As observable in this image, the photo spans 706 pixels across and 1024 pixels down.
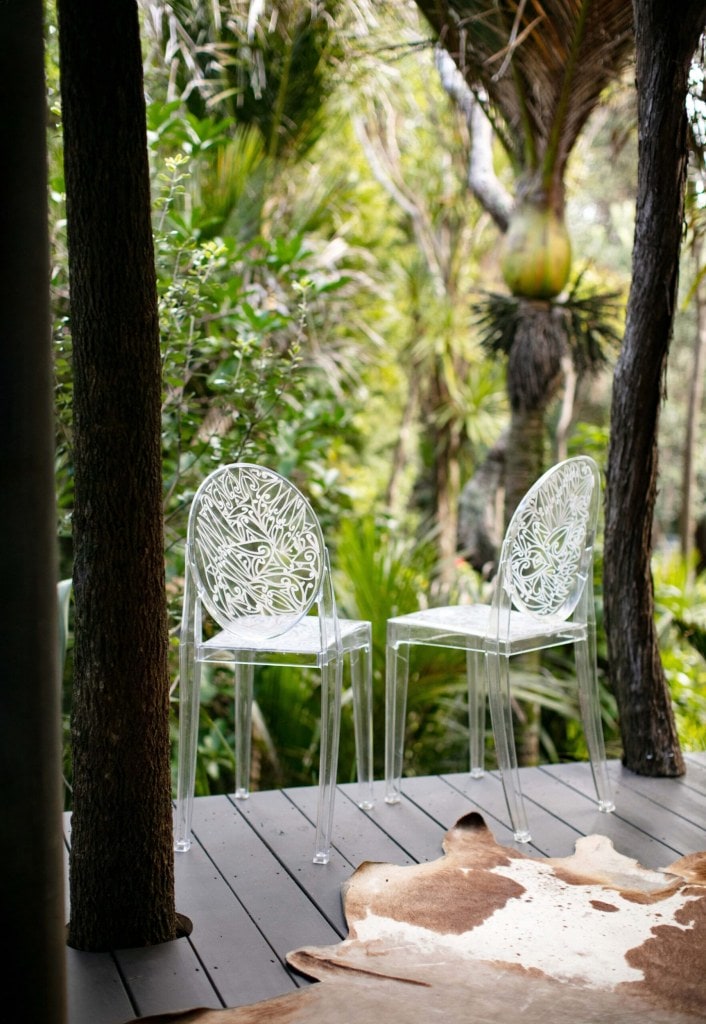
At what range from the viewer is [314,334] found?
5016 millimetres

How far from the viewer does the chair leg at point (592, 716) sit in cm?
297

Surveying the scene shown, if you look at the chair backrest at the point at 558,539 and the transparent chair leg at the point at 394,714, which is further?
the transparent chair leg at the point at 394,714

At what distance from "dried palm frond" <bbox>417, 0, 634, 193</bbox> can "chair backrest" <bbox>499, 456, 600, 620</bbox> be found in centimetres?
145

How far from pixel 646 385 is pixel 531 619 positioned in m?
0.80

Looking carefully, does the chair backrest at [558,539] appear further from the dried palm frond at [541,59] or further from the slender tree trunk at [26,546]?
the slender tree trunk at [26,546]

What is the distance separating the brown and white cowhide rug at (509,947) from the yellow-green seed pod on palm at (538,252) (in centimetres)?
233

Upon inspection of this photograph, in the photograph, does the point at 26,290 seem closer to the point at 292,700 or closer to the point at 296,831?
the point at 296,831

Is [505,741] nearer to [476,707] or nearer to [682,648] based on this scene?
[476,707]

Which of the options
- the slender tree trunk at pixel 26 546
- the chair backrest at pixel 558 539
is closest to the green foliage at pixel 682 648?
the chair backrest at pixel 558 539

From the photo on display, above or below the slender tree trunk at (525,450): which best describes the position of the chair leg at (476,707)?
below

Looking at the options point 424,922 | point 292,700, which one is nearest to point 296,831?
point 424,922

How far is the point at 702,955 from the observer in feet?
6.72

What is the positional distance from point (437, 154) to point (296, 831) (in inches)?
258

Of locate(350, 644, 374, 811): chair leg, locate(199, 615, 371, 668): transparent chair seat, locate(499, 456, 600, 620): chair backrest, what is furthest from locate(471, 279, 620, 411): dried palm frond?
locate(199, 615, 371, 668): transparent chair seat
